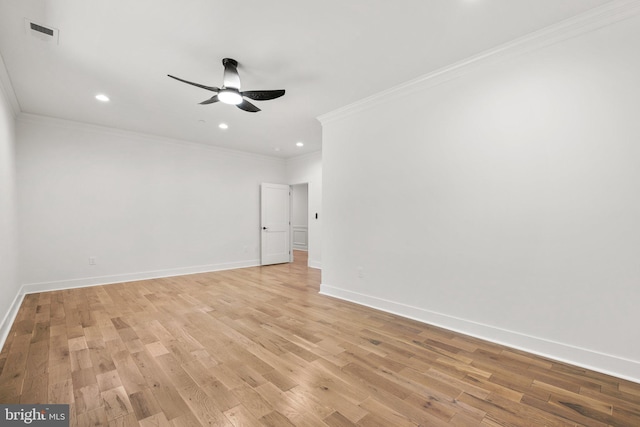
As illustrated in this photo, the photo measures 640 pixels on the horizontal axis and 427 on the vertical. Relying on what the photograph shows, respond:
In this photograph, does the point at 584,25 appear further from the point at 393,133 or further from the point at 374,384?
the point at 374,384

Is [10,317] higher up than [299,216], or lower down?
lower down

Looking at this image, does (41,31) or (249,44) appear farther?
(249,44)

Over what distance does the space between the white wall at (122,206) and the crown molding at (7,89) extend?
508mm

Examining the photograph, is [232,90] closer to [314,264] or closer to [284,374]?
[284,374]

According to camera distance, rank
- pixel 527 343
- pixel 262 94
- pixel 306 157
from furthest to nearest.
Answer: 1. pixel 306 157
2. pixel 262 94
3. pixel 527 343

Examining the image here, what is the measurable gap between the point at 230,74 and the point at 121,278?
180 inches

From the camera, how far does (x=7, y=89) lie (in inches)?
135

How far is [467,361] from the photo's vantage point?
2352 mm

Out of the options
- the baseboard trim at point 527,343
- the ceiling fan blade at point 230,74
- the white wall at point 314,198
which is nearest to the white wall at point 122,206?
the white wall at point 314,198

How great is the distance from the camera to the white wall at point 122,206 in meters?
4.52

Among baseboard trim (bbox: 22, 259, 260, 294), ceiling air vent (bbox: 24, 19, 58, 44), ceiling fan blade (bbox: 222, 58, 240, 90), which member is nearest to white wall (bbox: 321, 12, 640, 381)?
ceiling fan blade (bbox: 222, 58, 240, 90)

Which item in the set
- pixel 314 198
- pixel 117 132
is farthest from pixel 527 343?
pixel 117 132

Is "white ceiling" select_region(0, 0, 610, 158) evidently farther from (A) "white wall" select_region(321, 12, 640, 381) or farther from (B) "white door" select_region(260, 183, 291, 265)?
(B) "white door" select_region(260, 183, 291, 265)

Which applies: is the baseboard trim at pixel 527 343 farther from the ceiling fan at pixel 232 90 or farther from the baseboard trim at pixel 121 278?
the baseboard trim at pixel 121 278
